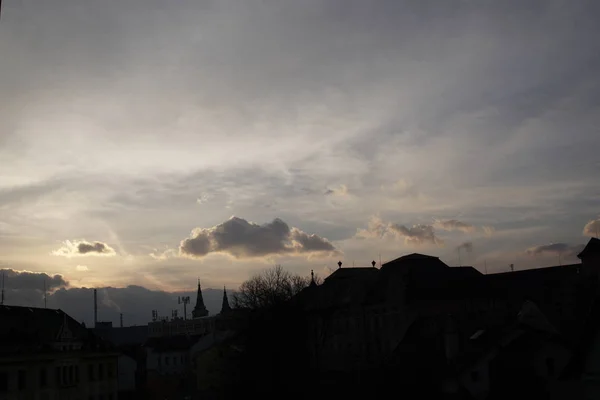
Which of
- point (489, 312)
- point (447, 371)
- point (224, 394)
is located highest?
point (489, 312)

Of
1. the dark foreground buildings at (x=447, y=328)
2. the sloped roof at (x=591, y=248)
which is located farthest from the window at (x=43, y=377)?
the sloped roof at (x=591, y=248)

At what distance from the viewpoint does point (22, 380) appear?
142 ft

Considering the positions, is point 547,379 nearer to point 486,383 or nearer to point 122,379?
point 486,383

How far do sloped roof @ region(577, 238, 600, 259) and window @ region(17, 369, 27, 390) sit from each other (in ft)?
184

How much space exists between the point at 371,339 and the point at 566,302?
20.7m

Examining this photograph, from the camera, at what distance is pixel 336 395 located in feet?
205

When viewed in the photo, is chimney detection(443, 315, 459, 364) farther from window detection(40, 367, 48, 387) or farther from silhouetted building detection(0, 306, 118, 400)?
window detection(40, 367, 48, 387)

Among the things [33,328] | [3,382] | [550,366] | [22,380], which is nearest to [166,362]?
[33,328]

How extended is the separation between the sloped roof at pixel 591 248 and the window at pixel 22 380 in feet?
184

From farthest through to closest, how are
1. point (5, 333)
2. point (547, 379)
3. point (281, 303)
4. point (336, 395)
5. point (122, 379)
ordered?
point (122, 379) < point (281, 303) < point (336, 395) < point (5, 333) < point (547, 379)

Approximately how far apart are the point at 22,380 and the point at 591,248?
5684 cm

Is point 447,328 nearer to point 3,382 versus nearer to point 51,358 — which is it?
point 51,358

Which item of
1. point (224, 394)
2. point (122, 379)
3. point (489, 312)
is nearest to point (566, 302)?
point (489, 312)

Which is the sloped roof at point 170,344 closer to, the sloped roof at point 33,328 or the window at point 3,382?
the sloped roof at point 33,328
